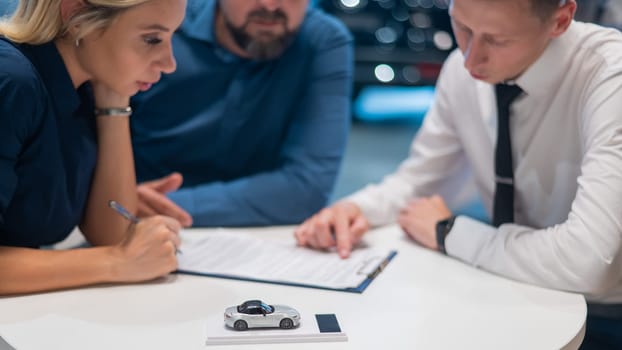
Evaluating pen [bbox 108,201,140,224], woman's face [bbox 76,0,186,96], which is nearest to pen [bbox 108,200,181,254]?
pen [bbox 108,201,140,224]

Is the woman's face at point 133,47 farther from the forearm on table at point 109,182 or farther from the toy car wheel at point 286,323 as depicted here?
the toy car wheel at point 286,323

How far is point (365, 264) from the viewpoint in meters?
1.48

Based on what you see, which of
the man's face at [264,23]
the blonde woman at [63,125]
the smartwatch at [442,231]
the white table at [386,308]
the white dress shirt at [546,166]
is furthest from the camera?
the man's face at [264,23]

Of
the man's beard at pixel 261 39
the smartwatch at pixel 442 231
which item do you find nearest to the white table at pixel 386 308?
the smartwatch at pixel 442 231

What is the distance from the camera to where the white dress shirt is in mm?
1345

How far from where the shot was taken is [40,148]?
1299 millimetres

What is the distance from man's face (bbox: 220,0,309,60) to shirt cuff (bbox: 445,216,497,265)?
72 centimetres

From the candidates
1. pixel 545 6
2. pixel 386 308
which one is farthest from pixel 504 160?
pixel 386 308

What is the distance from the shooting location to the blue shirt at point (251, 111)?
6.47 ft

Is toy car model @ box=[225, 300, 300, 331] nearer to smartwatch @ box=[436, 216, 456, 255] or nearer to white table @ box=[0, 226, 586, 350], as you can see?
white table @ box=[0, 226, 586, 350]

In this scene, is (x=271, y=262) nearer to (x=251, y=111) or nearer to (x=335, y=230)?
(x=335, y=230)

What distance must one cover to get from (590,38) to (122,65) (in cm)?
97

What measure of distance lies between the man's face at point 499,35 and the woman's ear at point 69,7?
740 millimetres

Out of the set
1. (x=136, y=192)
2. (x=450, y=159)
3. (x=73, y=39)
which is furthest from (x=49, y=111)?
(x=450, y=159)
